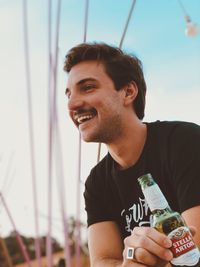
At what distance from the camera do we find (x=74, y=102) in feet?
5.15

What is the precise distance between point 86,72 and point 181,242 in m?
0.86

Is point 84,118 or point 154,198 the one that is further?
point 84,118

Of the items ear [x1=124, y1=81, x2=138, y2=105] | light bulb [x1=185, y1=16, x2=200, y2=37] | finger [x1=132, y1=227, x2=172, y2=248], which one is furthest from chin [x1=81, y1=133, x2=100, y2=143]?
finger [x1=132, y1=227, x2=172, y2=248]

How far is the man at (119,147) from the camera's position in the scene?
1.37 meters

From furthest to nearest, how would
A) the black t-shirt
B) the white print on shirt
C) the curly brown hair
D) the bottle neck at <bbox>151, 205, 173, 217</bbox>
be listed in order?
the curly brown hair < the white print on shirt < the black t-shirt < the bottle neck at <bbox>151, 205, 173, 217</bbox>

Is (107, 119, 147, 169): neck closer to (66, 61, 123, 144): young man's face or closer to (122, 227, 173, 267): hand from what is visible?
(66, 61, 123, 144): young man's face

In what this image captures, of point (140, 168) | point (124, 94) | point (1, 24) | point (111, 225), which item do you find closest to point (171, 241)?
point (140, 168)

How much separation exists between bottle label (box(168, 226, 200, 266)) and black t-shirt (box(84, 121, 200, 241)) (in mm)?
240

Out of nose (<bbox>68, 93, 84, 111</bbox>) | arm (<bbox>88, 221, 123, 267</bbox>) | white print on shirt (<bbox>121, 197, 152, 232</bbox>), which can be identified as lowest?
arm (<bbox>88, 221, 123, 267</bbox>)

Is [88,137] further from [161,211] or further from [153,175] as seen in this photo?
[161,211]

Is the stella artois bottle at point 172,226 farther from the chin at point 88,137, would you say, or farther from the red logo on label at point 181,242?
the chin at point 88,137

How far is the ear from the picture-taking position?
170 centimetres

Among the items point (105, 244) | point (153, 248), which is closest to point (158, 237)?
point (153, 248)

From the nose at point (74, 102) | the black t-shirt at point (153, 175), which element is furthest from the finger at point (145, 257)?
the nose at point (74, 102)
